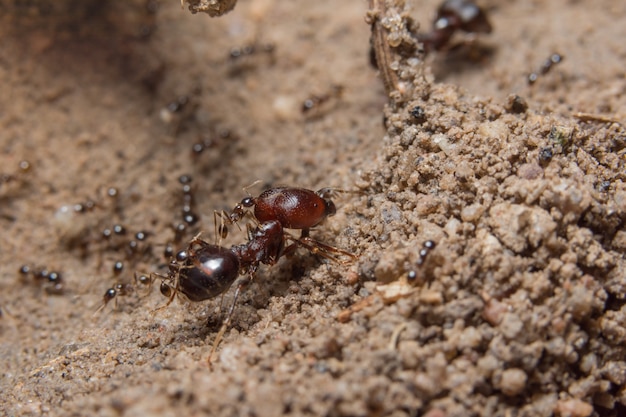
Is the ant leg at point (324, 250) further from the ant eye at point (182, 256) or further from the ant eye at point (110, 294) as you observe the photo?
the ant eye at point (110, 294)

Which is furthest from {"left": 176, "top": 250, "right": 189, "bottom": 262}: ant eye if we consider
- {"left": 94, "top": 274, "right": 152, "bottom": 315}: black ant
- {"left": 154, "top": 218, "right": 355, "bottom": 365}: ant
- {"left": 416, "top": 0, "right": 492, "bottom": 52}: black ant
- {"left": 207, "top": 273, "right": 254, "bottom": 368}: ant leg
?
{"left": 416, "top": 0, "right": 492, "bottom": 52}: black ant

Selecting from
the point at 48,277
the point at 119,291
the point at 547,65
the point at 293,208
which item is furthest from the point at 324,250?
the point at 547,65

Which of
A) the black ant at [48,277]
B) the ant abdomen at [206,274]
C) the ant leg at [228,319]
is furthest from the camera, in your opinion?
the black ant at [48,277]

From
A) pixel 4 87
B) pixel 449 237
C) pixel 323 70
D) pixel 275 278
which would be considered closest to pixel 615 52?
pixel 323 70

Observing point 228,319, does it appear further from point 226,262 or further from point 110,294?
point 110,294

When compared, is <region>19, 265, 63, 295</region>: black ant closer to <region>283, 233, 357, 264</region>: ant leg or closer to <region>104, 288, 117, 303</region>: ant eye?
<region>104, 288, 117, 303</region>: ant eye

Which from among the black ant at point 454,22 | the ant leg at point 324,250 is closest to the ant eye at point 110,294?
the ant leg at point 324,250

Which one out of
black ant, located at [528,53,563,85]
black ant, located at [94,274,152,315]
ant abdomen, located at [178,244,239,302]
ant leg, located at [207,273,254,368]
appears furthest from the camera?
black ant, located at [528,53,563,85]
